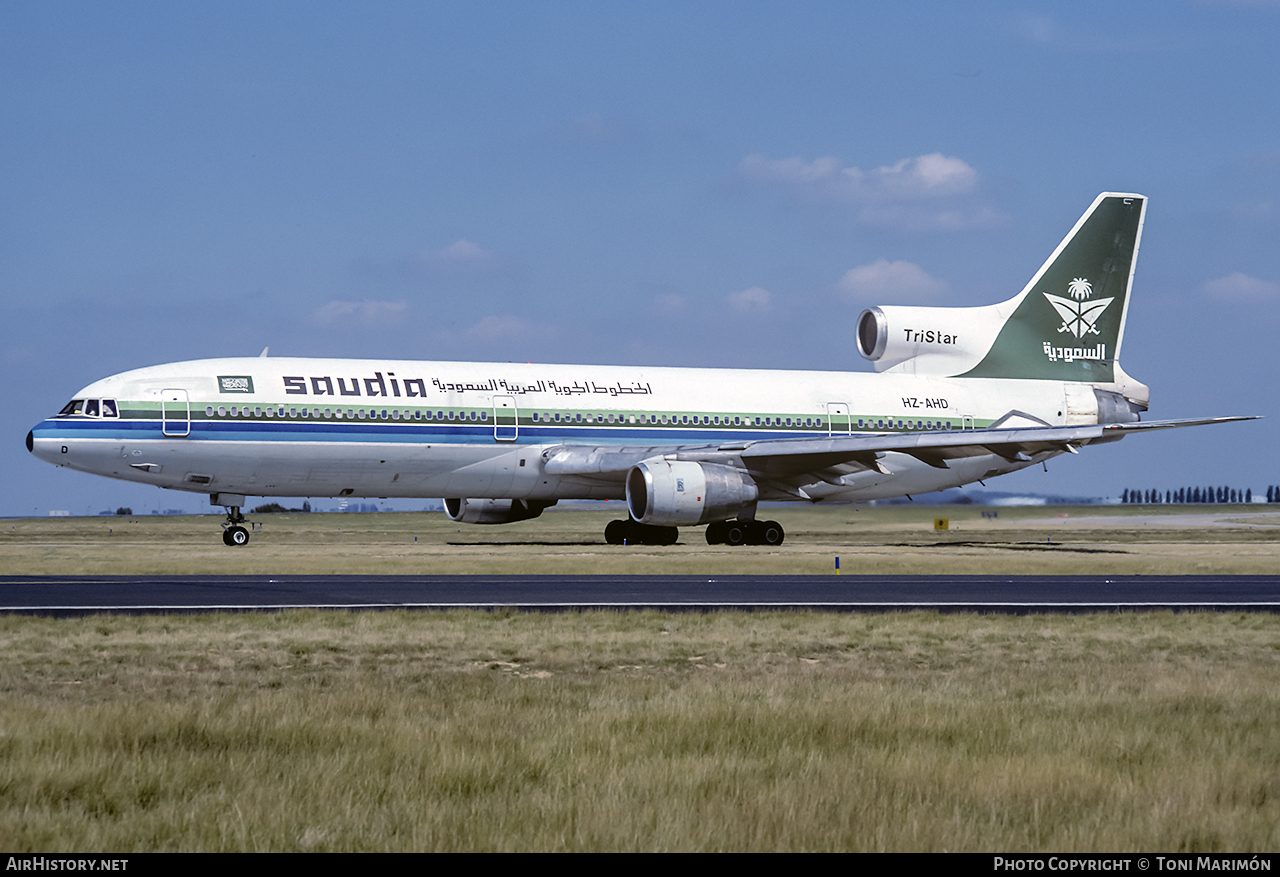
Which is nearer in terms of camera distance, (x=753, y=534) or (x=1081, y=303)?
(x=753, y=534)

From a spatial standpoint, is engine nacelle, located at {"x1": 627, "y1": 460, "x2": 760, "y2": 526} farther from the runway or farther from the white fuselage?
the runway

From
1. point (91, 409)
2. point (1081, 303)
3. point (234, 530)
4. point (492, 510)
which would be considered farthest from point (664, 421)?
point (1081, 303)

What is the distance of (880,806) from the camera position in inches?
270

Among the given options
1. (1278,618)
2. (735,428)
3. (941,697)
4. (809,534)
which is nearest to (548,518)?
(809,534)

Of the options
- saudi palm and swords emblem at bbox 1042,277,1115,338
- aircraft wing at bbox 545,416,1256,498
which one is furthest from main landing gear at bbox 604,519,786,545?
saudi palm and swords emblem at bbox 1042,277,1115,338

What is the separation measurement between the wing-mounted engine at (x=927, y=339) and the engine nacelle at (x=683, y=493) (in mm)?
9916

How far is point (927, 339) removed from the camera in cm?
4134

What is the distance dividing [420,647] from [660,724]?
4983mm

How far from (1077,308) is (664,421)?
1531 centimetres

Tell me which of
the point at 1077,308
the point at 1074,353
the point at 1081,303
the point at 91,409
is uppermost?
the point at 1081,303

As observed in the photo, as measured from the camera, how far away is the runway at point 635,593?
18109mm

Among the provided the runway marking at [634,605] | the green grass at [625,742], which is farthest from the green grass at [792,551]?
the green grass at [625,742]

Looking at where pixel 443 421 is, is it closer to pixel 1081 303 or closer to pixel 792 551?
pixel 792 551

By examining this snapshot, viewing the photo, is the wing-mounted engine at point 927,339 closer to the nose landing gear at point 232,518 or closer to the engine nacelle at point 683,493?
the engine nacelle at point 683,493
